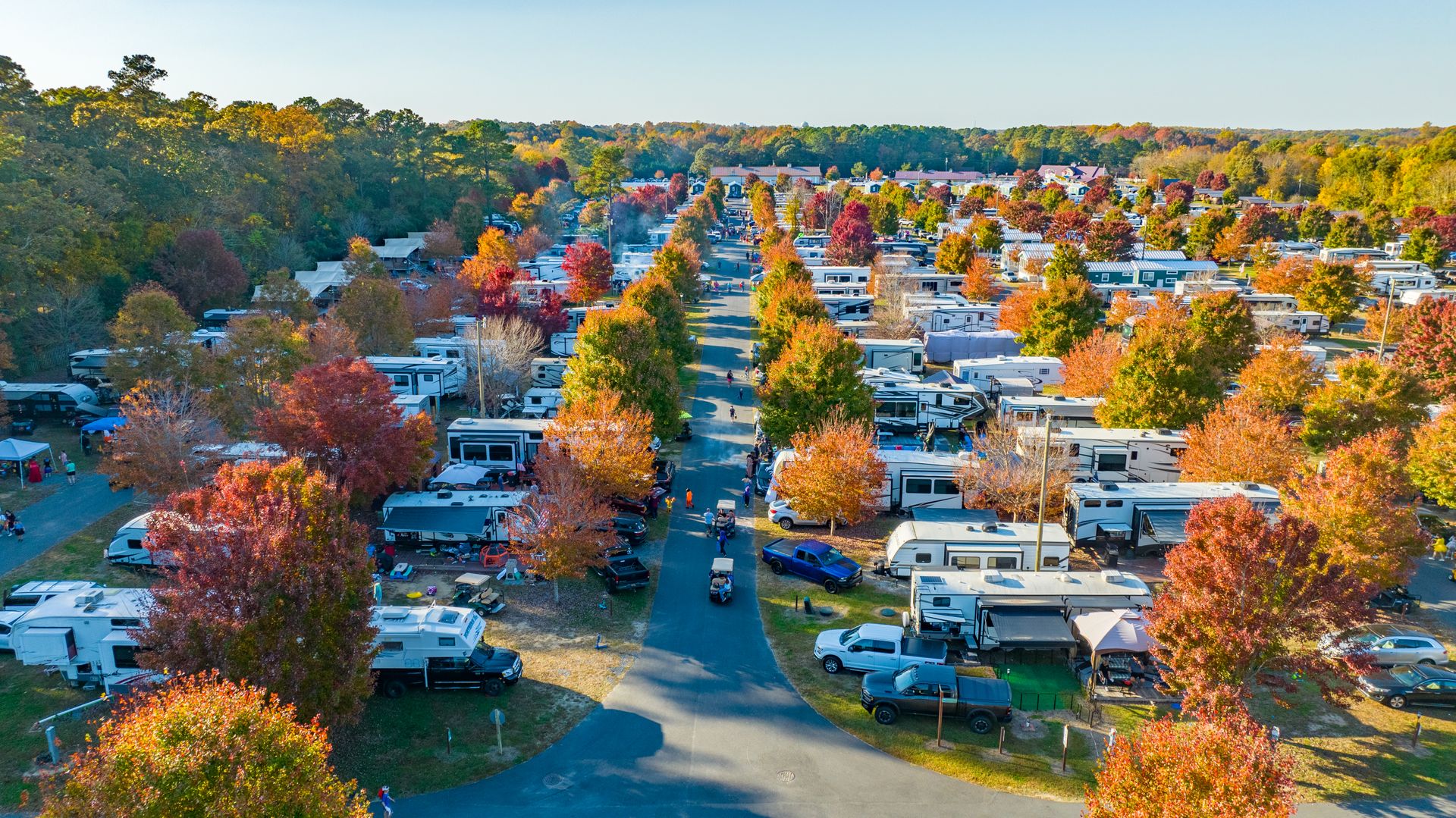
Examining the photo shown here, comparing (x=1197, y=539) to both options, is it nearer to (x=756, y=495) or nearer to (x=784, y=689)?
(x=784, y=689)

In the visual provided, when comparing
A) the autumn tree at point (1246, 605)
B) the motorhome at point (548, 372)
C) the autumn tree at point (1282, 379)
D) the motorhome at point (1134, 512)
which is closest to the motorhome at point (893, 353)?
the autumn tree at point (1282, 379)

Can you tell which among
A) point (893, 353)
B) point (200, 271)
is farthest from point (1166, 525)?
point (200, 271)

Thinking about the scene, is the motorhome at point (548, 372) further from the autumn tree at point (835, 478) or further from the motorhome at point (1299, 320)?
the motorhome at point (1299, 320)

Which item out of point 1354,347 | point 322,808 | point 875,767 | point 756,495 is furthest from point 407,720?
point 1354,347

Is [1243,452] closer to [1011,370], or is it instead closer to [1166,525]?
[1166,525]

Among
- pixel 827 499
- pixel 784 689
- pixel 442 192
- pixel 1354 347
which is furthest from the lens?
pixel 442 192

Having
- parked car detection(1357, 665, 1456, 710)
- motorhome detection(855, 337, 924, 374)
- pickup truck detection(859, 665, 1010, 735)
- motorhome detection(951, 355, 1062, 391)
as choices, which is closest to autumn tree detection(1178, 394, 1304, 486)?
parked car detection(1357, 665, 1456, 710)

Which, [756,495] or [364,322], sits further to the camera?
[364,322]

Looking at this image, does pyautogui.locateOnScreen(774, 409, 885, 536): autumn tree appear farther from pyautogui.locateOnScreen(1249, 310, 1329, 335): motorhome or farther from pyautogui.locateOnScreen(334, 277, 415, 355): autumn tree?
pyautogui.locateOnScreen(1249, 310, 1329, 335): motorhome
